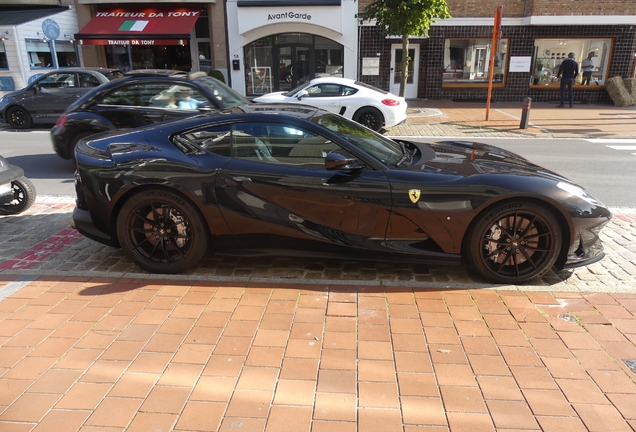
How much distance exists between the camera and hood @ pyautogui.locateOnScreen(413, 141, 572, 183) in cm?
392

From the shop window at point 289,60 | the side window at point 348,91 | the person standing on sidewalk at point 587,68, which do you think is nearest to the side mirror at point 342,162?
the side window at point 348,91

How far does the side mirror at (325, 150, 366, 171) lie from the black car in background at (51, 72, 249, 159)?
4.23 metres

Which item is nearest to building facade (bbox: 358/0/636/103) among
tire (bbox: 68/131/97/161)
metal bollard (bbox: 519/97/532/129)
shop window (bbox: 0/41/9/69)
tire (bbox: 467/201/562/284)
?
metal bollard (bbox: 519/97/532/129)

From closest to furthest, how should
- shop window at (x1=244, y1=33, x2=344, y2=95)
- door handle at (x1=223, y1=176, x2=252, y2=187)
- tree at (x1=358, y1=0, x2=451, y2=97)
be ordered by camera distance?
door handle at (x1=223, y1=176, x2=252, y2=187), tree at (x1=358, y1=0, x2=451, y2=97), shop window at (x1=244, y1=33, x2=344, y2=95)

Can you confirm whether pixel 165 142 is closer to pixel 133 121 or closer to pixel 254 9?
pixel 133 121

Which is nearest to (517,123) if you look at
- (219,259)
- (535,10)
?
(535,10)

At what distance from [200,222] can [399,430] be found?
93.3 inches

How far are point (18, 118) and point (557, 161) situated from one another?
1354 centimetres

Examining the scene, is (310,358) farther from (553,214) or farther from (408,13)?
(408,13)

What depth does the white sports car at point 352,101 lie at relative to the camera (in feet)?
38.7

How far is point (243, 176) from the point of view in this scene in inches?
155

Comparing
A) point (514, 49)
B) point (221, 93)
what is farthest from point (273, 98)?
point (514, 49)

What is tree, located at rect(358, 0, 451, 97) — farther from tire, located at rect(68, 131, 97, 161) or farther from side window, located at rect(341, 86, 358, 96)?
tire, located at rect(68, 131, 97, 161)

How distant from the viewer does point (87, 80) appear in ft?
42.4
